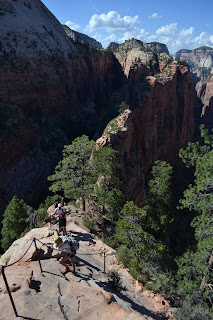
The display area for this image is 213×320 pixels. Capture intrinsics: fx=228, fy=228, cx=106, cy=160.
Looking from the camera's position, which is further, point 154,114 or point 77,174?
point 154,114

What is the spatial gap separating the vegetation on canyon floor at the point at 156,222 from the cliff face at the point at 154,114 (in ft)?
39.5

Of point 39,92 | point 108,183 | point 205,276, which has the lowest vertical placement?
point 205,276

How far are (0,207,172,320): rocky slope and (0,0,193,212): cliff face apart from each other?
17147 mm

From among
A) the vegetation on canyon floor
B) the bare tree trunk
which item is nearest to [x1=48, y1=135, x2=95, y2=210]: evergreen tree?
the vegetation on canyon floor

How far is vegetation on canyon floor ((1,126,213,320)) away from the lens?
11.6m

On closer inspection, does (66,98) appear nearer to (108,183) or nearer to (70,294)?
(108,183)

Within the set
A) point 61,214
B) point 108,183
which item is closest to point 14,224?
point 108,183

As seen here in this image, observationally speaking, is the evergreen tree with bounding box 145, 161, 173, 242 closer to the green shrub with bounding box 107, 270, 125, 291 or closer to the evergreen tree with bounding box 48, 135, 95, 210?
the evergreen tree with bounding box 48, 135, 95, 210

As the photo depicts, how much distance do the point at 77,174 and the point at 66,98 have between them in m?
38.3

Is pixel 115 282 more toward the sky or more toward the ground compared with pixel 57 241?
more toward the ground

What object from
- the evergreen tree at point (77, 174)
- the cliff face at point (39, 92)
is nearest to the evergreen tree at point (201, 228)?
the evergreen tree at point (77, 174)

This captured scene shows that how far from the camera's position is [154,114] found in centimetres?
4812

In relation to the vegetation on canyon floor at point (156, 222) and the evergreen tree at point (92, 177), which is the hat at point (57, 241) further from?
the evergreen tree at point (92, 177)

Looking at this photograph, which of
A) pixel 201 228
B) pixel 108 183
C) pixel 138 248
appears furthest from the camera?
pixel 108 183
